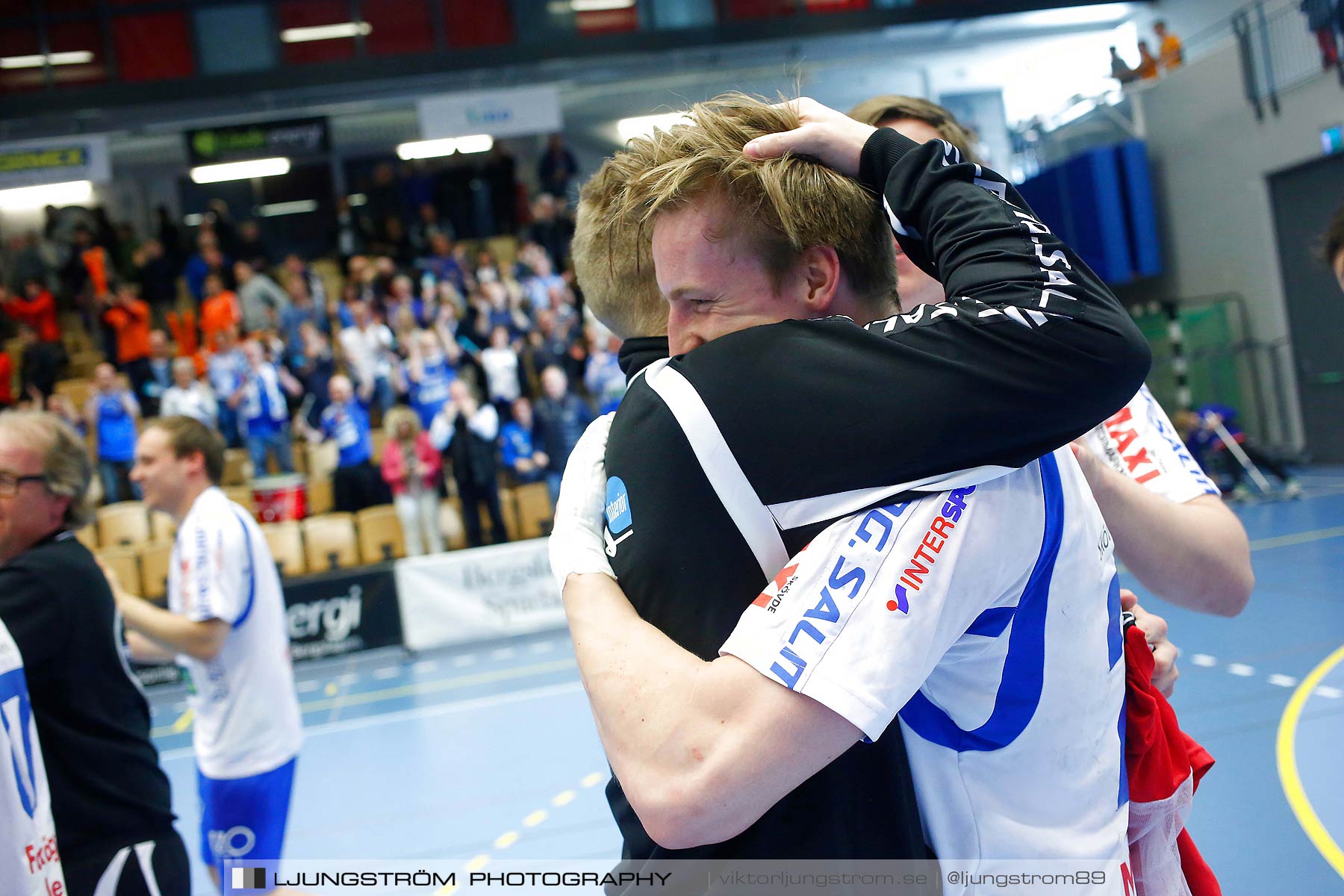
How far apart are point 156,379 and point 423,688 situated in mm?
7876

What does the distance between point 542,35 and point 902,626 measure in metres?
16.9

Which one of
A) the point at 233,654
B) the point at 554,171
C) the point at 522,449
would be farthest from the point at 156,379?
the point at 233,654

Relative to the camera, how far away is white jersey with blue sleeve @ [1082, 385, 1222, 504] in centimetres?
163

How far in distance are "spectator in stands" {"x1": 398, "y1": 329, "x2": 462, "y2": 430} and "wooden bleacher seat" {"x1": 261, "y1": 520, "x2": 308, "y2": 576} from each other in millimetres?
2289

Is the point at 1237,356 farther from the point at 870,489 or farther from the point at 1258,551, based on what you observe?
the point at 870,489

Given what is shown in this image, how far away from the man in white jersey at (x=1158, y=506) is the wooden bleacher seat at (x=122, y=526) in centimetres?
1174

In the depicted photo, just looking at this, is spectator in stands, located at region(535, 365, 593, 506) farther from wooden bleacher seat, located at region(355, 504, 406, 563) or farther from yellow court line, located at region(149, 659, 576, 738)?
yellow court line, located at region(149, 659, 576, 738)

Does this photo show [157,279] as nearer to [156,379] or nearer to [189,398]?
[156,379]

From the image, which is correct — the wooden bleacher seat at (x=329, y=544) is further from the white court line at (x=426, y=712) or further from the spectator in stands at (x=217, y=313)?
the spectator in stands at (x=217, y=313)

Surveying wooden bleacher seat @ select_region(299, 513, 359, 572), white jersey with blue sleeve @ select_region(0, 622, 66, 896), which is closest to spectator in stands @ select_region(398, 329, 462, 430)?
wooden bleacher seat @ select_region(299, 513, 359, 572)

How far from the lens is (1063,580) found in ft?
3.48

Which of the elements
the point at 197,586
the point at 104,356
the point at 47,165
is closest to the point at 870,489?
the point at 197,586

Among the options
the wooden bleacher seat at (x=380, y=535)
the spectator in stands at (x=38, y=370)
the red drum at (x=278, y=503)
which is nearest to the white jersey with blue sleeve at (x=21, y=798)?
the wooden bleacher seat at (x=380, y=535)

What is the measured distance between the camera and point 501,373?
12.9 m
